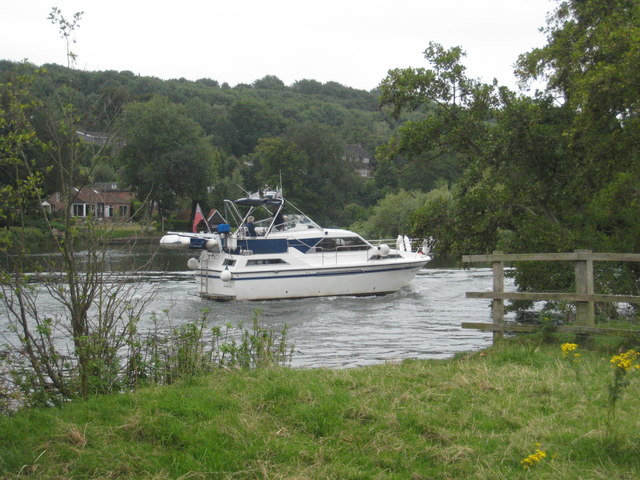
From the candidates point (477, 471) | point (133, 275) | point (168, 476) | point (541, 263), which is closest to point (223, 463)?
point (168, 476)

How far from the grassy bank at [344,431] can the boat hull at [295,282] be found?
768 inches

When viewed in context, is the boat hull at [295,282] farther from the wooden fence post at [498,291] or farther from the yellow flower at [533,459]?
the yellow flower at [533,459]

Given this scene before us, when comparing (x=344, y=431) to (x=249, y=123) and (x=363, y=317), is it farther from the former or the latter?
(x=249, y=123)

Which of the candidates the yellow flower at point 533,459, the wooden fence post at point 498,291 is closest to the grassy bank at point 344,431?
the yellow flower at point 533,459

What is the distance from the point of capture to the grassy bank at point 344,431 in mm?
5611

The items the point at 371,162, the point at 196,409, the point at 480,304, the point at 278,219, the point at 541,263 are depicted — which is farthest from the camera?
the point at 371,162

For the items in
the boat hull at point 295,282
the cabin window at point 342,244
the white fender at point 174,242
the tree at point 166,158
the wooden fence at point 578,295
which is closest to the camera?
the wooden fence at point 578,295

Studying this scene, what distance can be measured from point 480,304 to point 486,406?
19169 millimetres

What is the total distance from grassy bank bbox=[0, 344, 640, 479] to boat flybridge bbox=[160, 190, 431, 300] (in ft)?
64.0

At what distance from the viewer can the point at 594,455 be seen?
565 centimetres

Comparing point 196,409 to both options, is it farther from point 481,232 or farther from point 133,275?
point 481,232

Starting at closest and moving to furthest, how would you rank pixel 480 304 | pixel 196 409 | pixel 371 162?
1. pixel 196 409
2. pixel 480 304
3. pixel 371 162

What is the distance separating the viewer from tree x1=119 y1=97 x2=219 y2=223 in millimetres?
75938

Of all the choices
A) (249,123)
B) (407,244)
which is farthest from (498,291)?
(249,123)
